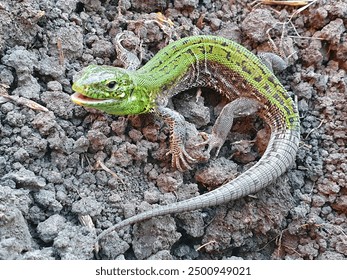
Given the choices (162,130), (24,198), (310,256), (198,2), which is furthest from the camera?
(198,2)

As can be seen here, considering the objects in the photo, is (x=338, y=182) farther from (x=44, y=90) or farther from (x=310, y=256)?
(x=44, y=90)

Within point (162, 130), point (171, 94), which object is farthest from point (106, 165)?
point (171, 94)

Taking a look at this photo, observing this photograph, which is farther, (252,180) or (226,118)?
(226,118)

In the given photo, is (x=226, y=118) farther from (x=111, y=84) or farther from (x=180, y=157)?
(x=111, y=84)

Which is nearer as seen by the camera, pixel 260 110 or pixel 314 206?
pixel 314 206

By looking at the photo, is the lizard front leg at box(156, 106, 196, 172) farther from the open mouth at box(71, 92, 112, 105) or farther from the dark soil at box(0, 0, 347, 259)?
the open mouth at box(71, 92, 112, 105)

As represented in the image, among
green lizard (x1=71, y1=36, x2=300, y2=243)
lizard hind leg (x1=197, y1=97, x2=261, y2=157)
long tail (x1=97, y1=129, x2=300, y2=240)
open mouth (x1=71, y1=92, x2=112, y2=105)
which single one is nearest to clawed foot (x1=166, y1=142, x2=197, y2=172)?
green lizard (x1=71, y1=36, x2=300, y2=243)

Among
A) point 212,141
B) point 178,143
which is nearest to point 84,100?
point 178,143
